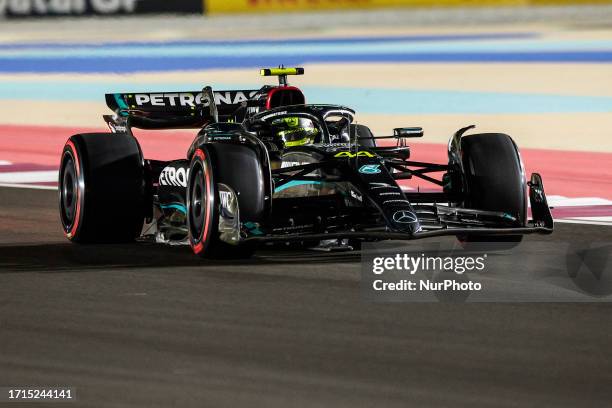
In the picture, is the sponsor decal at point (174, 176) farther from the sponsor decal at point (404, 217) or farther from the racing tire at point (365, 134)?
the sponsor decal at point (404, 217)

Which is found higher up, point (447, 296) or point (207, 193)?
point (207, 193)

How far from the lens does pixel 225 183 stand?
10.1 metres

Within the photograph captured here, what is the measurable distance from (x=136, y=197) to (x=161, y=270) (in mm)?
1142

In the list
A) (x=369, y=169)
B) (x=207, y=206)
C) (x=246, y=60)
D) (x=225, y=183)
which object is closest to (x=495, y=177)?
(x=369, y=169)

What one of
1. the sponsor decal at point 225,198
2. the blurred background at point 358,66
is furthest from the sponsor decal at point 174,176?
the blurred background at point 358,66

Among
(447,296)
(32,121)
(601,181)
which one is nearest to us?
(447,296)

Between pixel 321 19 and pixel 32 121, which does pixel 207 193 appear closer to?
pixel 32 121

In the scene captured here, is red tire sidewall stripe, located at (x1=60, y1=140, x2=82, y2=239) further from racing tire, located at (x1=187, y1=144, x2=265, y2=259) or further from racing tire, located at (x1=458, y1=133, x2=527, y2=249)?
racing tire, located at (x1=458, y1=133, x2=527, y2=249)

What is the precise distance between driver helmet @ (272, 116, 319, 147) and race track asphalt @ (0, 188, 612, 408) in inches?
42.5

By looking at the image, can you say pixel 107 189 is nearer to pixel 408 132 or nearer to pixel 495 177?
pixel 408 132

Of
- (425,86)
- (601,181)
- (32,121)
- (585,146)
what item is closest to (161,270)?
(601,181)

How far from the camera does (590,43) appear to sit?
3441cm

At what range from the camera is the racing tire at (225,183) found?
33.0 ft

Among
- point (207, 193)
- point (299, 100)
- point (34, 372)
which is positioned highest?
point (299, 100)
